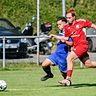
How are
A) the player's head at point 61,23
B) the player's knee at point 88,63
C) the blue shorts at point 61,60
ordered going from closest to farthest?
the player's knee at point 88,63
the player's head at point 61,23
the blue shorts at point 61,60

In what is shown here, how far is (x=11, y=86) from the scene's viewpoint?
14.5 meters

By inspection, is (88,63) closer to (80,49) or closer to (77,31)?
(80,49)

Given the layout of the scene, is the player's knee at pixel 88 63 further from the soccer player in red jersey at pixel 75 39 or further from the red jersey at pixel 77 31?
the red jersey at pixel 77 31

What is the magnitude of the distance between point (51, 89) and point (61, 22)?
1893 mm

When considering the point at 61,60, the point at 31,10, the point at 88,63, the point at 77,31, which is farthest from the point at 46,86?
the point at 31,10

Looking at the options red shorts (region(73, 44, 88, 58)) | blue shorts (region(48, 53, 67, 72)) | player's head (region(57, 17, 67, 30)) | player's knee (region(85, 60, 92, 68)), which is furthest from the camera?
blue shorts (region(48, 53, 67, 72))

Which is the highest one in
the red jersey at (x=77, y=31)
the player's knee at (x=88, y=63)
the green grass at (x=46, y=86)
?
the red jersey at (x=77, y=31)

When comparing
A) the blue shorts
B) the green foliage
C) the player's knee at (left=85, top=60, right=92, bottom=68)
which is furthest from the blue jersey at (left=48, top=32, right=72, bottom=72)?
the green foliage

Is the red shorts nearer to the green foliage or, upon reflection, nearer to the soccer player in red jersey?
the soccer player in red jersey

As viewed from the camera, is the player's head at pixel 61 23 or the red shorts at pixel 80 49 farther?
the player's head at pixel 61 23

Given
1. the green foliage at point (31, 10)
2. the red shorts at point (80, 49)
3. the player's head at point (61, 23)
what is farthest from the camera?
the green foliage at point (31, 10)

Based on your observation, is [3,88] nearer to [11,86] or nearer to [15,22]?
[11,86]

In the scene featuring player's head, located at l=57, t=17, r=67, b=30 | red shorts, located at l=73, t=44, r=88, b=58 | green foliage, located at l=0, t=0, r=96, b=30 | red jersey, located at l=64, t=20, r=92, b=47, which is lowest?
red shorts, located at l=73, t=44, r=88, b=58

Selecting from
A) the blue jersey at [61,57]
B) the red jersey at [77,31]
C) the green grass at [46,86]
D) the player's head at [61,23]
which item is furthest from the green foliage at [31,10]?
the red jersey at [77,31]
